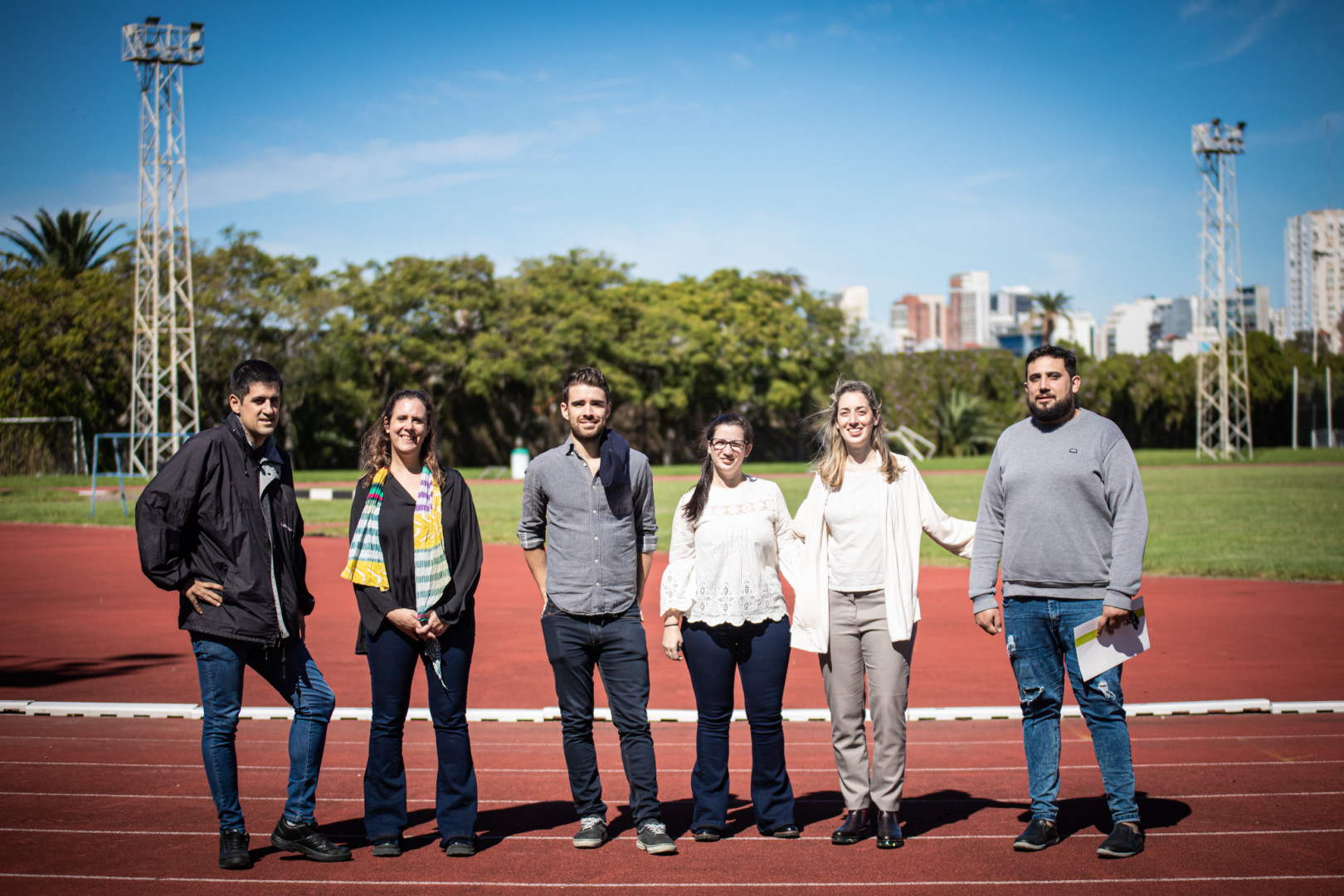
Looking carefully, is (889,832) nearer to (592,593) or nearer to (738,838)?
(738,838)

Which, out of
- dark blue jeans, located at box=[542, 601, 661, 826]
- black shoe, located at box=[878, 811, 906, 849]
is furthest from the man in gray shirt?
black shoe, located at box=[878, 811, 906, 849]

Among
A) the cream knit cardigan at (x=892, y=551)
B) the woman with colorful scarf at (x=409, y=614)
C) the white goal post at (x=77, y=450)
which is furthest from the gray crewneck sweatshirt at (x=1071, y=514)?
the white goal post at (x=77, y=450)

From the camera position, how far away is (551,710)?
271 inches

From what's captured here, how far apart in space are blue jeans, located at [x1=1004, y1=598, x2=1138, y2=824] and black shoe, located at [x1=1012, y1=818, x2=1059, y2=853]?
0.04 m

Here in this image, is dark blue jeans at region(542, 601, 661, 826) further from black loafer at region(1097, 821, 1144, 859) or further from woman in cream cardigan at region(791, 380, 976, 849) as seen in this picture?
black loafer at region(1097, 821, 1144, 859)

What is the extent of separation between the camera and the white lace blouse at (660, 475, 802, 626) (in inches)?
180

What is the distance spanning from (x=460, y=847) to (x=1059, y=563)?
8.96 feet

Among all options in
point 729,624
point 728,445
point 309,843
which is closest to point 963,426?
point 728,445

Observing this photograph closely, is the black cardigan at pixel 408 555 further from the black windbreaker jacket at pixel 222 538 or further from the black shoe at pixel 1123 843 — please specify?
the black shoe at pixel 1123 843

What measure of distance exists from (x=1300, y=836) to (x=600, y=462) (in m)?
3.30

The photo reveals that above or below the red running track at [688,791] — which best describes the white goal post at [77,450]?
above

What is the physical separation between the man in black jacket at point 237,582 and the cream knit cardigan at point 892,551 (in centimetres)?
209

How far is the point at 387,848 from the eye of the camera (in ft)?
14.0

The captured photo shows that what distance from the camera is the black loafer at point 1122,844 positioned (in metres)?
4.17
